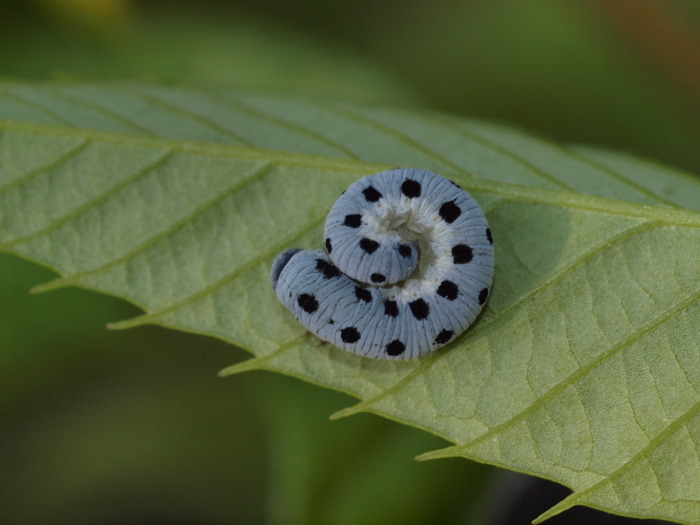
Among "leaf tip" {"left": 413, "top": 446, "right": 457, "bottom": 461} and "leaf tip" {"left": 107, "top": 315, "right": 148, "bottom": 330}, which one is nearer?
"leaf tip" {"left": 413, "top": 446, "right": 457, "bottom": 461}

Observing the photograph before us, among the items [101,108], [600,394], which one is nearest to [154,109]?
[101,108]

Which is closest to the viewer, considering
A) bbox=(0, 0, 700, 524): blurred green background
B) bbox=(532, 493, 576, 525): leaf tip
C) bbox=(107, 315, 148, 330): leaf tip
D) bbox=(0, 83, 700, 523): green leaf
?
bbox=(532, 493, 576, 525): leaf tip

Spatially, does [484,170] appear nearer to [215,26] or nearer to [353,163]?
[353,163]

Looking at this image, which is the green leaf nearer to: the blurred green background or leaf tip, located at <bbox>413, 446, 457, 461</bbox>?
leaf tip, located at <bbox>413, 446, 457, 461</bbox>

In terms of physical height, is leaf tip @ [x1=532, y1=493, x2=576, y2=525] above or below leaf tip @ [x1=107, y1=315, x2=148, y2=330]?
below

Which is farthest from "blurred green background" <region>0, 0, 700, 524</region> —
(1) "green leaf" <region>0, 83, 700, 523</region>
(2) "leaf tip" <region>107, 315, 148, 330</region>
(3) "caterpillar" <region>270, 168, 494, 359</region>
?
(2) "leaf tip" <region>107, 315, 148, 330</region>

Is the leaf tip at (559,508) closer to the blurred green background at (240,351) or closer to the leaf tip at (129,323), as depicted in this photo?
the blurred green background at (240,351)
